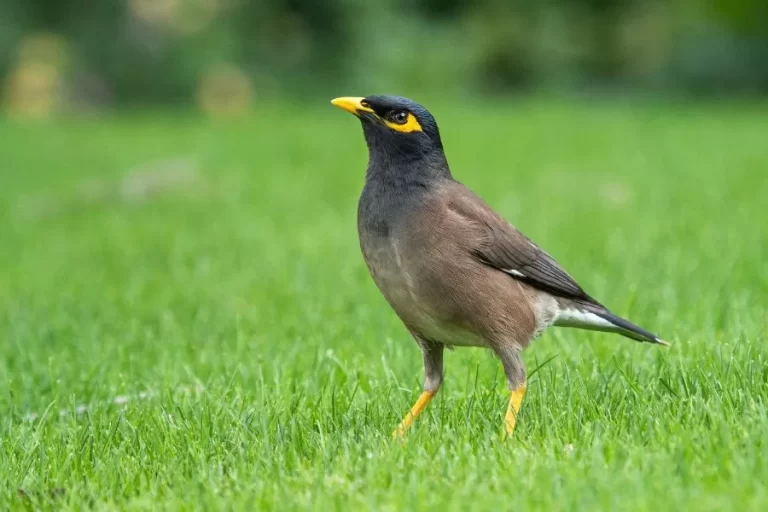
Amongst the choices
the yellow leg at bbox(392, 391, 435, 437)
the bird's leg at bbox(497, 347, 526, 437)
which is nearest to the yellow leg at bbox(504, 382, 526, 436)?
the bird's leg at bbox(497, 347, 526, 437)

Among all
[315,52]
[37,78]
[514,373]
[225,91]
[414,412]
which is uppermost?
[514,373]

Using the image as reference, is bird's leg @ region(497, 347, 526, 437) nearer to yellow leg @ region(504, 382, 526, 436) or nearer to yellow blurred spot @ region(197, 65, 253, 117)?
yellow leg @ region(504, 382, 526, 436)

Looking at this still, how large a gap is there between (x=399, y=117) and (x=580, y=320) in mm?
1160

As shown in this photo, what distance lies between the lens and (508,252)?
14.6 feet

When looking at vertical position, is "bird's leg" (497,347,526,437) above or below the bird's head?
below

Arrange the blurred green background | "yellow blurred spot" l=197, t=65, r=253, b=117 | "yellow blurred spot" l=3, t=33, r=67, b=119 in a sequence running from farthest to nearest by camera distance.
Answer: "yellow blurred spot" l=197, t=65, r=253, b=117
the blurred green background
"yellow blurred spot" l=3, t=33, r=67, b=119

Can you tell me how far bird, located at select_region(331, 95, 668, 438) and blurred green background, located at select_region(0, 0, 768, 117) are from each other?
68.0 ft

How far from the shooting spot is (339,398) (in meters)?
4.50

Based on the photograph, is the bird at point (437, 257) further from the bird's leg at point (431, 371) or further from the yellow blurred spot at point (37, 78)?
the yellow blurred spot at point (37, 78)

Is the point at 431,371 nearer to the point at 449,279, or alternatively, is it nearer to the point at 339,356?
the point at 449,279

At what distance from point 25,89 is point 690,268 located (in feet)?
68.5

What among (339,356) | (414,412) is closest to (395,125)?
(414,412)

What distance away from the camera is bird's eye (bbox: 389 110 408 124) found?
4.41m

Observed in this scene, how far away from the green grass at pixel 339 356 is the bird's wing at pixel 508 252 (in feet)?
1.32
